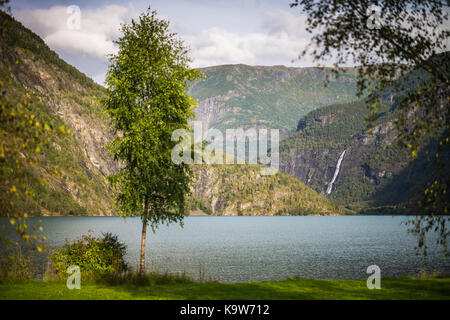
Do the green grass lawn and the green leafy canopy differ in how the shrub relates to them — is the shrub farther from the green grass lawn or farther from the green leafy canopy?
the green leafy canopy

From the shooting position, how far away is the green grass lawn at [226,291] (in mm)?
16484

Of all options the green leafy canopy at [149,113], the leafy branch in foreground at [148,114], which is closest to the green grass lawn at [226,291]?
the leafy branch in foreground at [148,114]

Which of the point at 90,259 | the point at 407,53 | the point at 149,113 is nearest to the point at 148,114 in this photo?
the point at 149,113

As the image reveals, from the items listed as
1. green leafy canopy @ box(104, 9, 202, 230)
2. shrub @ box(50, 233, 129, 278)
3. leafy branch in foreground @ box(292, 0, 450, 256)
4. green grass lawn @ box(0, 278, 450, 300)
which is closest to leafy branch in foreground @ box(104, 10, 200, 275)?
green leafy canopy @ box(104, 9, 202, 230)

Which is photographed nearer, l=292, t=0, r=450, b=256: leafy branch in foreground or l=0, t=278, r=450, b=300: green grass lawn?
l=292, t=0, r=450, b=256: leafy branch in foreground

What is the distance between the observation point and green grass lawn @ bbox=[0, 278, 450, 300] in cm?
1648

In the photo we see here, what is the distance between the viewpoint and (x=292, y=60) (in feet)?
36.8

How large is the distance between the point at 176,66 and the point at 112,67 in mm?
3832

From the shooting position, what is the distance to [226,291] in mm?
18094

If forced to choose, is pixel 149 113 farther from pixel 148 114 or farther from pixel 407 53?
pixel 407 53
